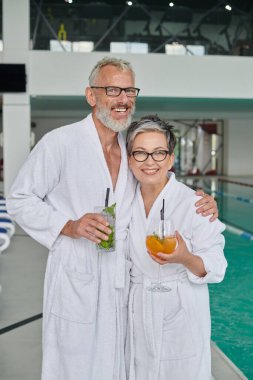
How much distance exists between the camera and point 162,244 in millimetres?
1677

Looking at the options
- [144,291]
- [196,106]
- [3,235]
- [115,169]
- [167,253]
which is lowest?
[3,235]

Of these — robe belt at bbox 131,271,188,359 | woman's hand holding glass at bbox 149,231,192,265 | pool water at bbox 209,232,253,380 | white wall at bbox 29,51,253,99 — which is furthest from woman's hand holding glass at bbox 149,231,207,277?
white wall at bbox 29,51,253,99

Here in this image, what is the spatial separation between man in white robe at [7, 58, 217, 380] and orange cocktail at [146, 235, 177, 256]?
23cm

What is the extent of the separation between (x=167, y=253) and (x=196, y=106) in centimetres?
1183

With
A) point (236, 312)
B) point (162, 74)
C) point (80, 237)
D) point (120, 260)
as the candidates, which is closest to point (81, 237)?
point (80, 237)

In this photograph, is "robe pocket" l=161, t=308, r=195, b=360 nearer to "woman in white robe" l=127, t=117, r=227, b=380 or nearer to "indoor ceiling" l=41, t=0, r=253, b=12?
"woman in white robe" l=127, t=117, r=227, b=380

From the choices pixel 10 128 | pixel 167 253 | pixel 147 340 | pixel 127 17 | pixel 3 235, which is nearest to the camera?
pixel 167 253

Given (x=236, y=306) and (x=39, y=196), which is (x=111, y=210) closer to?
(x=39, y=196)

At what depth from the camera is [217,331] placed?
410cm

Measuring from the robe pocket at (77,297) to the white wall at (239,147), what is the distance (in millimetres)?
21015

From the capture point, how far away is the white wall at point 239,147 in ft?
73.4

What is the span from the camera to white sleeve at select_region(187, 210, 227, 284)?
5.77 feet

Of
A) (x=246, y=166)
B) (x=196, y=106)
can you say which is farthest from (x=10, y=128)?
(x=246, y=166)

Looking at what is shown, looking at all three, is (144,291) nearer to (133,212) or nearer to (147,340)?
(147,340)
